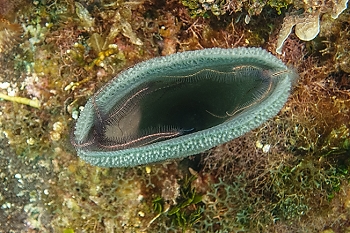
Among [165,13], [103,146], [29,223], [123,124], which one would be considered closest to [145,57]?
[165,13]

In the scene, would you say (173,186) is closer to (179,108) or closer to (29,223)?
(179,108)

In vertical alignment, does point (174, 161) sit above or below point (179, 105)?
below

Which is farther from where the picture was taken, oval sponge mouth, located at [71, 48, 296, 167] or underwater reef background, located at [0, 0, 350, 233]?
underwater reef background, located at [0, 0, 350, 233]

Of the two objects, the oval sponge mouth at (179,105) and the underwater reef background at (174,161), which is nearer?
the oval sponge mouth at (179,105)

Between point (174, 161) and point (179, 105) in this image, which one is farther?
point (174, 161)
